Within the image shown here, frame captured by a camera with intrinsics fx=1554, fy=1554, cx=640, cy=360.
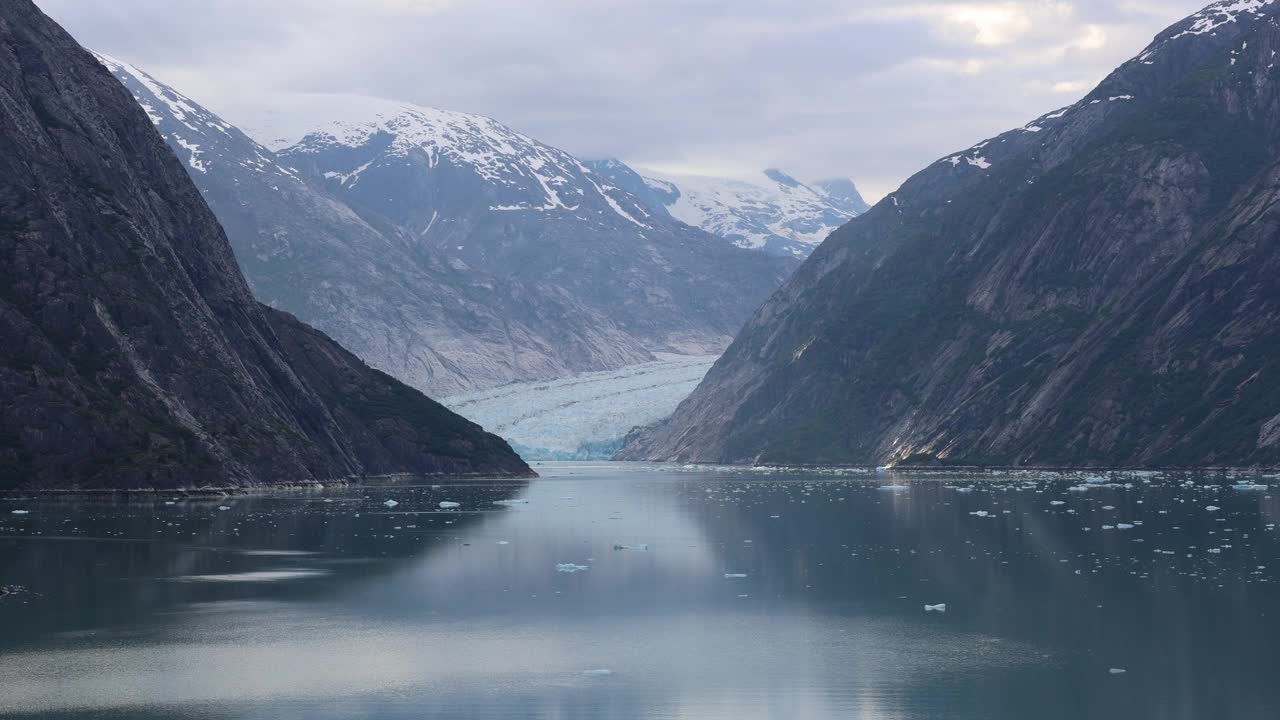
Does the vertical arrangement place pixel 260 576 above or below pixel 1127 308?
below

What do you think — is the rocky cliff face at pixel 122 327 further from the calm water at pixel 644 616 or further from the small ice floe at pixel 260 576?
the small ice floe at pixel 260 576

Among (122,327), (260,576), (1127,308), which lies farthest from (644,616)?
(1127,308)

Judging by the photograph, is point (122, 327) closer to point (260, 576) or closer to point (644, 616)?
point (260, 576)

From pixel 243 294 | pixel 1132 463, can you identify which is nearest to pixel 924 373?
pixel 1132 463

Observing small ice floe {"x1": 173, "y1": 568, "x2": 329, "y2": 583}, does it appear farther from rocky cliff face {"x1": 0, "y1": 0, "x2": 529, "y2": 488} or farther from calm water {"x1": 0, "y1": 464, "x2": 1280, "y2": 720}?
rocky cliff face {"x1": 0, "y1": 0, "x2": 529, "y2": 488}

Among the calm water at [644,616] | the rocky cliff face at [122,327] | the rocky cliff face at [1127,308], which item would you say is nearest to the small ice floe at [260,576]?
the calm water at [644,616]

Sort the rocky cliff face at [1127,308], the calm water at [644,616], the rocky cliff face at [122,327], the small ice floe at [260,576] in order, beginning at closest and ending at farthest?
1. the calm water at [644,616]
2. the small ice floe at [260,576]
3. the rocky cliff face at [122,327]
4. the rocky cliff face at [1127,308]
